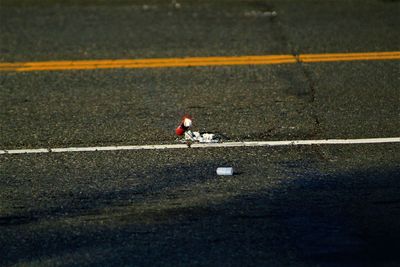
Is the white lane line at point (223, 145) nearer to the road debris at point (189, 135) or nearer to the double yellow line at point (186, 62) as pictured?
the road debris at point (189, 135)

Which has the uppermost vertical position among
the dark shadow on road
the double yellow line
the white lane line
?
the double yellow line

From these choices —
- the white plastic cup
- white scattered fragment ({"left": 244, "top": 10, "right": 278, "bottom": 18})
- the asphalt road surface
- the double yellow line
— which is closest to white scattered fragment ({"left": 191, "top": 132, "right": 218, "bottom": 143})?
the asphalt road surface

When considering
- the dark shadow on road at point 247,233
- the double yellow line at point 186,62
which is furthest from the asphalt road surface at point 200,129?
the double yellow line at point 186,62

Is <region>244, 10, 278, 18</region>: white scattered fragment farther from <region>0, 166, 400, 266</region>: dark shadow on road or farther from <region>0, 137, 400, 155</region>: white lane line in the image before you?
<region>0, 166, 400, 266</region>: dark shadow on road

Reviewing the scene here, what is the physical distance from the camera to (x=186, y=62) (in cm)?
954

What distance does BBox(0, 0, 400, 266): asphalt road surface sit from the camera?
5.76 m

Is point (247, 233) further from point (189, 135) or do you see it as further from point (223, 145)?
point (189, 135)

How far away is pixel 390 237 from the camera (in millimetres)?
5754

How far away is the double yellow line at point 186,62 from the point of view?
9469 mm

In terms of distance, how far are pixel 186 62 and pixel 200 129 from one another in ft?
6.33

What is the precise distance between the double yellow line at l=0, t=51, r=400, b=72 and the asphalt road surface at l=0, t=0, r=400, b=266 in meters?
0.14

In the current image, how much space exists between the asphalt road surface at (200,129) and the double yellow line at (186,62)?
137mm

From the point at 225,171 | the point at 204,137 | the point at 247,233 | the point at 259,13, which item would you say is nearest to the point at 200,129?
the point at 204,137

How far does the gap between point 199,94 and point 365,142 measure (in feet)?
6.52
